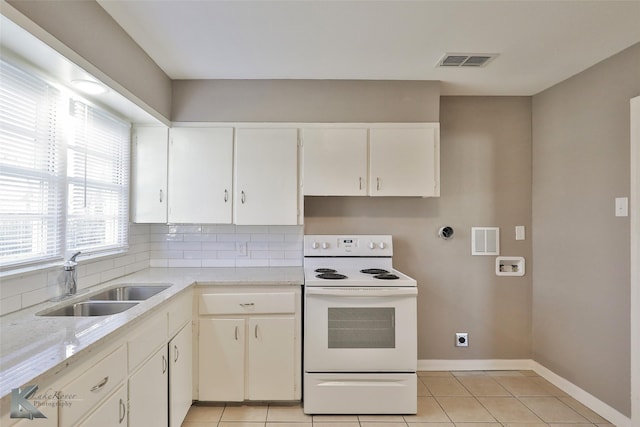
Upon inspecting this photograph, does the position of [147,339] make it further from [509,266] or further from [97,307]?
[509,266]

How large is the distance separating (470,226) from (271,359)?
2.00 m

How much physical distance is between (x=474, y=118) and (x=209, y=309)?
2.69 meters

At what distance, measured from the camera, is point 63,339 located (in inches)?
45.5

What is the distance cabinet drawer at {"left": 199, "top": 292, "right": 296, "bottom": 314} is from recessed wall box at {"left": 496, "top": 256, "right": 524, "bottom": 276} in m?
1.89

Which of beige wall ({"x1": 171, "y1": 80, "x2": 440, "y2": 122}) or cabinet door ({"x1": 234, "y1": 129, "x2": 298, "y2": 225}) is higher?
beige wall ({"x1": 171, "y1": 80, "x2": 440, "y2": 122})

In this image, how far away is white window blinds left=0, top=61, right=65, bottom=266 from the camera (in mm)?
1443

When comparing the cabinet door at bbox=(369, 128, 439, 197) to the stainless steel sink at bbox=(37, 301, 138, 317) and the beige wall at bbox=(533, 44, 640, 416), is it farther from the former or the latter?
the stainless steel sink at bbox=(37, 301, 138, 317)

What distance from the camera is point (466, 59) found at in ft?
7.22

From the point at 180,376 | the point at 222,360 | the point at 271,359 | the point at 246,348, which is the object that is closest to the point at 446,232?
the point at 271,359

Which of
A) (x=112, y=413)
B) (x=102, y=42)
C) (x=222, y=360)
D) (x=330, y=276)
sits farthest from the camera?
(x=330, y=276)

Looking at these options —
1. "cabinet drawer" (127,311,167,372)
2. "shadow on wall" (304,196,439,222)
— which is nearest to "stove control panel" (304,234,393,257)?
"shadow on wall" (304,196,439,222)

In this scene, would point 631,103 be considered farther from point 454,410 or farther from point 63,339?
point 63,339

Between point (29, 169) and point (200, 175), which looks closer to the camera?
point (29, 169)

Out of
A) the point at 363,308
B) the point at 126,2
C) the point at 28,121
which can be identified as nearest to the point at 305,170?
the point at 363,308
